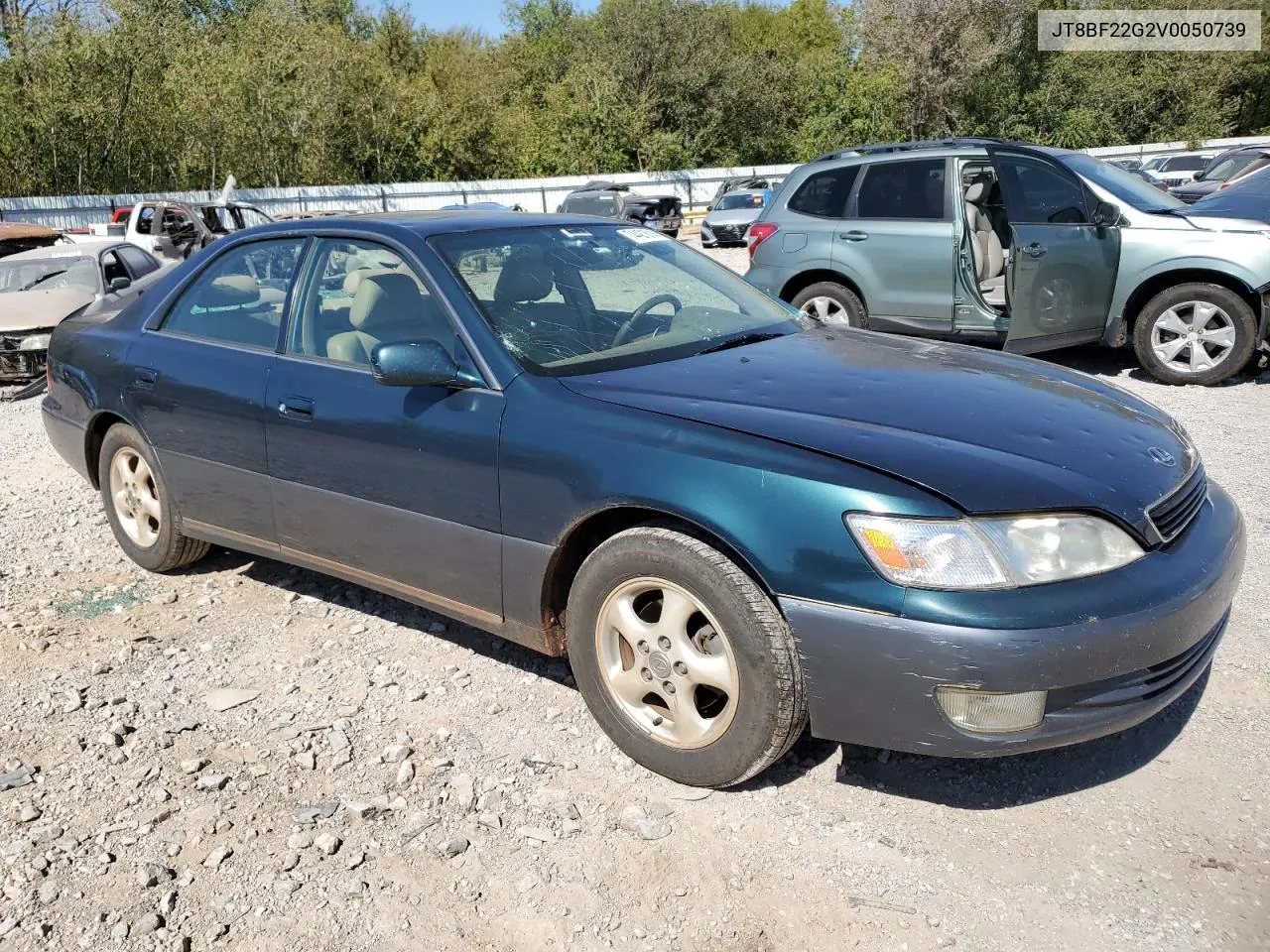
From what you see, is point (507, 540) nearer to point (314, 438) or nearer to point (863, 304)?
point (314, 438)

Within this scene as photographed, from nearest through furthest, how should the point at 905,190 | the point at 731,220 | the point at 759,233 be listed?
the point at 905,190 < the point at 759,233 < the point at 731,220

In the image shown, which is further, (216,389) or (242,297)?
(242,297)

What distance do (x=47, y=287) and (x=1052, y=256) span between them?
9.74 m

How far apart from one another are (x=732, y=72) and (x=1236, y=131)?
88.7 ft

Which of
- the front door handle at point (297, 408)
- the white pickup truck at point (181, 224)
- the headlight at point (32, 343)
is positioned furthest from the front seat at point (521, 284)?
the white pickup truck at point (181, 224)

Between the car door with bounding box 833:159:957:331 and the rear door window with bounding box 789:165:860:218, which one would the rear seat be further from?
the rear door window with bounding box 789:165:860:218

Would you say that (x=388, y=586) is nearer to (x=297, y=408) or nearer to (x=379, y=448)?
(x=379, y=448)

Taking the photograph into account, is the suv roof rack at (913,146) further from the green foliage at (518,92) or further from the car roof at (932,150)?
the green foliage at (518,92)

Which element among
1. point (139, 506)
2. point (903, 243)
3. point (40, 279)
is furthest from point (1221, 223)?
point (40, 279)

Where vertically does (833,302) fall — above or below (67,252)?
below

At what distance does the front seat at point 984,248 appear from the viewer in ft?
26.6

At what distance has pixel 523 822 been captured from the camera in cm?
290

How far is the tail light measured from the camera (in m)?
8.98

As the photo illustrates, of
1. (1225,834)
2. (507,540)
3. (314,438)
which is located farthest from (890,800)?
(314,438)
